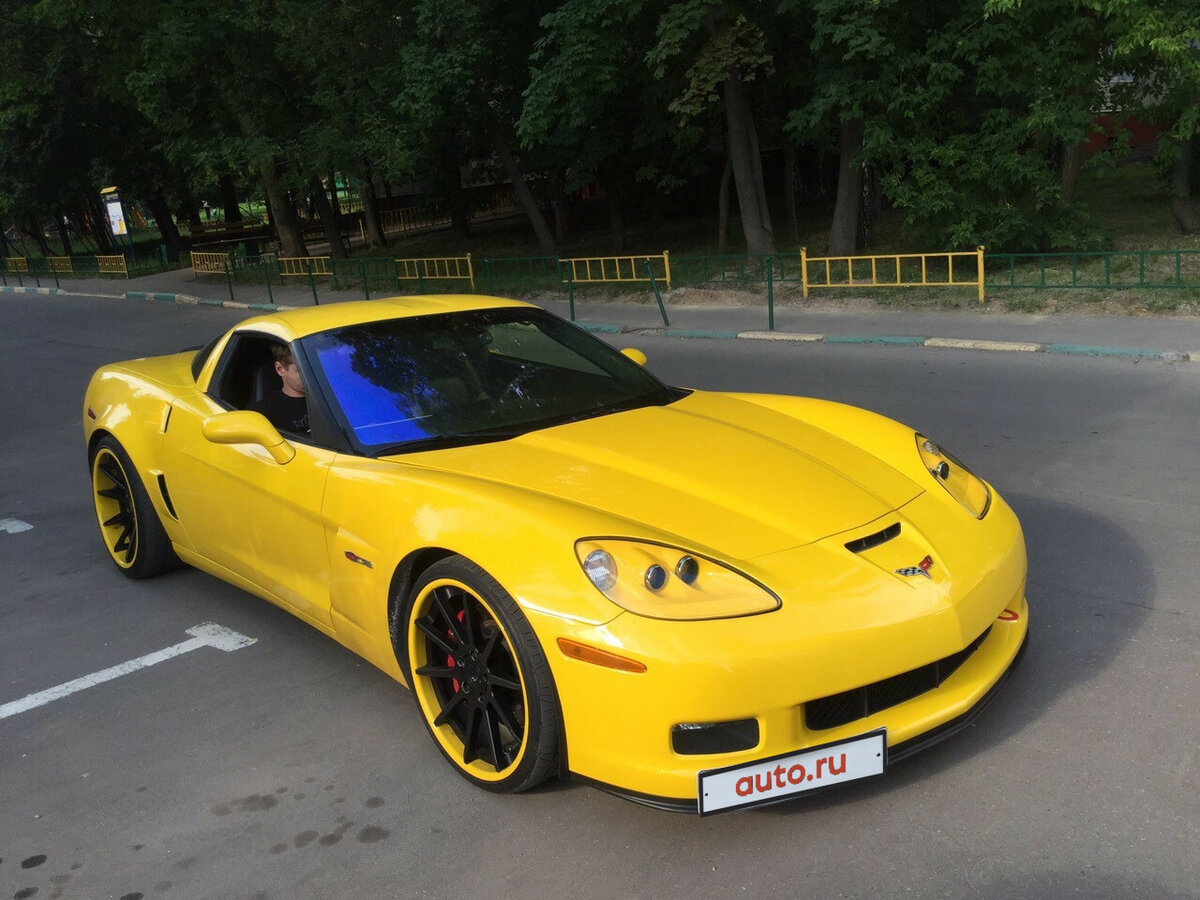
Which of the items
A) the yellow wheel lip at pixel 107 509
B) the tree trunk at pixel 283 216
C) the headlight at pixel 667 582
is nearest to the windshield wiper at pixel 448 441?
the headlight at pixel 667 582

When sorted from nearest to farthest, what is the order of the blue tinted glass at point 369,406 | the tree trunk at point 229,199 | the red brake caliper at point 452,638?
the red brake caliper at point 452,638 → the blue tinted glass at point 369,406 → the tree trunk at point 229,199

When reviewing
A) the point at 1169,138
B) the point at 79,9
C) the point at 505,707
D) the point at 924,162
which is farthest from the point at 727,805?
the point at 79,9

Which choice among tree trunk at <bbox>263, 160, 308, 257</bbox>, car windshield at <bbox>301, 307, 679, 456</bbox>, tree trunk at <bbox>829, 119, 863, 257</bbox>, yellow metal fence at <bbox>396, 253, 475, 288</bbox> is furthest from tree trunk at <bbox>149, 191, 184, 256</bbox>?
car windshield at <bbox>301, 307, 679, 456</bbox>

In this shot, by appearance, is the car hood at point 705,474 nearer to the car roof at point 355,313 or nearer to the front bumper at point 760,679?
the front bumper at point 760,679

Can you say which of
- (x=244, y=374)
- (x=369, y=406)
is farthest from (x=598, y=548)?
(x=244, y=374)

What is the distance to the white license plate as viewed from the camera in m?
2.75

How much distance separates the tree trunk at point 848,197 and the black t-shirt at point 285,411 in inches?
602

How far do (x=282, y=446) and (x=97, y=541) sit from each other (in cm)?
326

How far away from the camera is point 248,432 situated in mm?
3959

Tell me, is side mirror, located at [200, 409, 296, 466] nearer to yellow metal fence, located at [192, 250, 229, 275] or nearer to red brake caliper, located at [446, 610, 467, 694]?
red brake caliper, located at [446, 610, 467, 694]

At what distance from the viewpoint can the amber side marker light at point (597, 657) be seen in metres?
2.74

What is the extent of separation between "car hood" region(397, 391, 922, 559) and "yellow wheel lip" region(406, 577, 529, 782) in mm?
408

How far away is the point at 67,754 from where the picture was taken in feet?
12.6

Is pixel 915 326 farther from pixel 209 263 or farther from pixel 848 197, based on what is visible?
pixel 209 263
